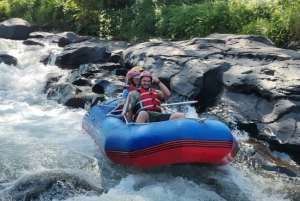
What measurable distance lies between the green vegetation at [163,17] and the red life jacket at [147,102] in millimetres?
4602

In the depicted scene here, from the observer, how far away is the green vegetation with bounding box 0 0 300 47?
9367mm

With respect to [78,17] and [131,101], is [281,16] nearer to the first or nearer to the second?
[131,101]

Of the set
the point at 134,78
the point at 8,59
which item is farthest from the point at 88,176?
the point at 8,59

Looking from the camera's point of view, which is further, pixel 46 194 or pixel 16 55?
pixel 16 55

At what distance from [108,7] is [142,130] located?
941 centimetres

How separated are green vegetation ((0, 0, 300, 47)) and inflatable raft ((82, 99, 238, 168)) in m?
5.16

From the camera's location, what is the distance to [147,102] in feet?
17.6

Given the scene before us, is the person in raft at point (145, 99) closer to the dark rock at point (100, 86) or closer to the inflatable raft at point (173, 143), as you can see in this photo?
the inflatable raft at point (173, 143)

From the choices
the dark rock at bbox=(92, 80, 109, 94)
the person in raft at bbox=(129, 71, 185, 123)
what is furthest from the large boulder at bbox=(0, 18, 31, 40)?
the person in raft at bbox=(129, 71, 185, 123)

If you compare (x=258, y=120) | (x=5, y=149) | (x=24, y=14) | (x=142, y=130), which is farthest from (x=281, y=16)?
(x=24, y=14)

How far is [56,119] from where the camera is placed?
23.0ft

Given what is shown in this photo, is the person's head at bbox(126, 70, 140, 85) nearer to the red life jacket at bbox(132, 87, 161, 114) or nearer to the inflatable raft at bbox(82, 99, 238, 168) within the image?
the red life jacket at bbox(132, 87, 161, 114)

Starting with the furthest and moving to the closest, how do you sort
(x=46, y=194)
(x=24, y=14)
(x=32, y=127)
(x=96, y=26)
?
1. (x=24, y=14)
2. (x=96, y=26)
3. (x=32, y=127)
4. (x=46, y=194)

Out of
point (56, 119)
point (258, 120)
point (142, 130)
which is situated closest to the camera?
point (142, 130)
